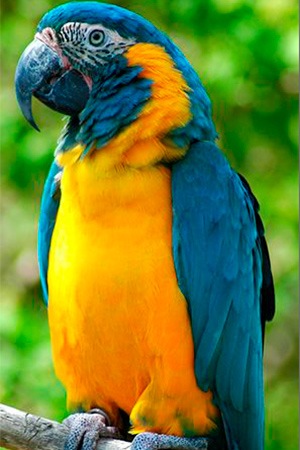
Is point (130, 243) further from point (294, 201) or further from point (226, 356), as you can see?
point (294, 201)

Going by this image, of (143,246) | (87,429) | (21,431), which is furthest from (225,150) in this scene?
(21,431)

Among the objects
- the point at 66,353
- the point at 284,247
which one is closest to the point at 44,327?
the point at 284,247

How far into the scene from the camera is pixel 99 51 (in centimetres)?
295

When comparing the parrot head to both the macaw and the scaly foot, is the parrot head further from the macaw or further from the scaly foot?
the scaly foot

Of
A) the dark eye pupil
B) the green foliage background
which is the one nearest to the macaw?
the dark eye pupil

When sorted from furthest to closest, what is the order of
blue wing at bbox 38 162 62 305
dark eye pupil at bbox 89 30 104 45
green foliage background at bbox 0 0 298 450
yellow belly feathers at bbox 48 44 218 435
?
green foliage background at bbox 0 0 298 450 → blue wing at bbox 38 162 62 305 → dark eye pupil at bbox 89 30 104 45 → yellow belly feathers at bbox 48 44 218 435

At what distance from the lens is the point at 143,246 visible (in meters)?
2.85

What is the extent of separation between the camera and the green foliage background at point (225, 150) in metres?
5.00

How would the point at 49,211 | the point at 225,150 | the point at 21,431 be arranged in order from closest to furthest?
the point at 21,431 → the point at 49,211 → the point at 225,150

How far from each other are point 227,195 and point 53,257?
58 cm

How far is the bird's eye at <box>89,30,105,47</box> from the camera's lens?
2951 millimetres

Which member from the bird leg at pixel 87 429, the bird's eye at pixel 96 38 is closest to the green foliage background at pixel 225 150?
the bird leg at pixel 87 429

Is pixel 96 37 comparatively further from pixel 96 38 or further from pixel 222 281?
pixel 222 281

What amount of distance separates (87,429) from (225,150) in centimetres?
289
